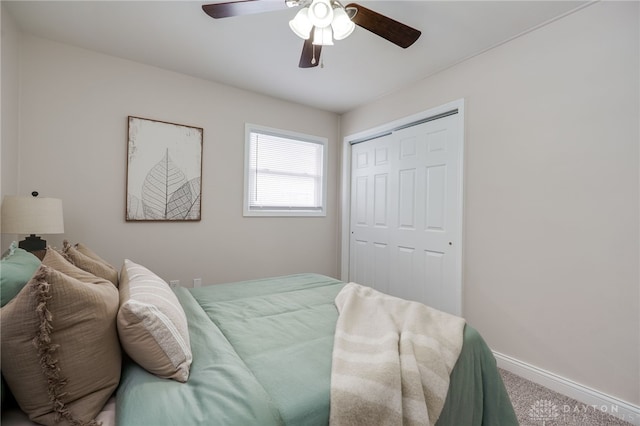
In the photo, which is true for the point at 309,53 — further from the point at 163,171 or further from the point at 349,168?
the point at 349,168

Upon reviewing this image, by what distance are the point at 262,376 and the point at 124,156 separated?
2550 mm

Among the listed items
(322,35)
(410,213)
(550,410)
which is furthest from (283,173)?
(550,410)

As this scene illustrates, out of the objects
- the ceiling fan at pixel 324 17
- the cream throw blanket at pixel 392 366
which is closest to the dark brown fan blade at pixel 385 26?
the ceiling fan at pixel 324 17

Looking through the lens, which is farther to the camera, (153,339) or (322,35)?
(322,35)

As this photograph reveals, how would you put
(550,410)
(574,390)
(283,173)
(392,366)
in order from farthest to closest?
(283,173)
(574,390)
(550,410)
(392,366)

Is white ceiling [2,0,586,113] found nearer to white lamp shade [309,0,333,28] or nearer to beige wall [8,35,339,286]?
beige wall [8,35,339,286]

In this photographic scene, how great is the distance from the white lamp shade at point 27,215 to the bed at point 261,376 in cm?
102

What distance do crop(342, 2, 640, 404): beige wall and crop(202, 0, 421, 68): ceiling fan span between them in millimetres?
1153

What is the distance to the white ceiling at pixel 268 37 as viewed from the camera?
201cm

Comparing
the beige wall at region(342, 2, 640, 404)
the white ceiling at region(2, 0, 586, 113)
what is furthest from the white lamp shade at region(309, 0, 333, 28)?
the beige wall at region(342, 2, 640, 404)

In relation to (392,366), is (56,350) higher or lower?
higher

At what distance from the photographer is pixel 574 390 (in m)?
1.95

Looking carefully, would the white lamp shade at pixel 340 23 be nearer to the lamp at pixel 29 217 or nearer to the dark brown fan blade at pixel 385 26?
the dark brown fan blade at pixel 385 26

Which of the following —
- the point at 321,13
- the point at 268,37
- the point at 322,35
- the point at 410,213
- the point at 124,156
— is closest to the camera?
the point at 321,13
